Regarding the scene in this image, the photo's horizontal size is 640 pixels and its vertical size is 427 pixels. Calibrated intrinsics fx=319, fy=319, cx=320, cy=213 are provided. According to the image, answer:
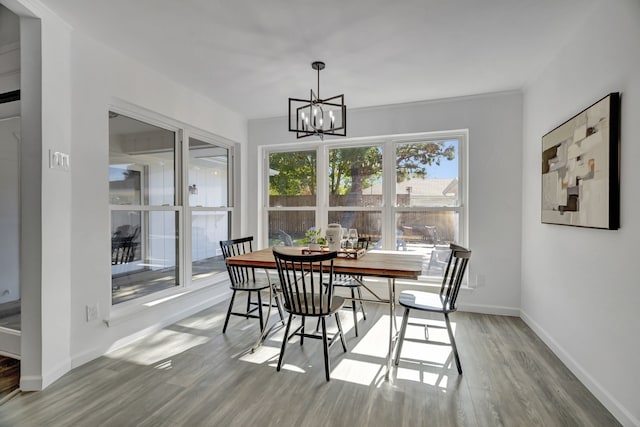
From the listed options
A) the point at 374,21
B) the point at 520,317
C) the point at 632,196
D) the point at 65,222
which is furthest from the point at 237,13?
the point at 520,317

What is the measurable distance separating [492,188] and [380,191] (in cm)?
133

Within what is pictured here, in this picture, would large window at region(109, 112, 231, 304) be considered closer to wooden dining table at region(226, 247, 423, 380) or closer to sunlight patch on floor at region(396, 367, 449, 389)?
wooden dining table at region(226, 247, 423, 380)

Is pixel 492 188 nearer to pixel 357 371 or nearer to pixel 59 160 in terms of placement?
pixel 357 371

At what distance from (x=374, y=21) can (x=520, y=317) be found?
338 centimetres

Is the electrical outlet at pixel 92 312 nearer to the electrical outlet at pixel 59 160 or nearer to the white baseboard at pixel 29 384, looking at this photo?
the white baseboard at pixel 29 384

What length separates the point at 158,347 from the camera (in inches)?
110

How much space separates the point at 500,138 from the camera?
12.0 feet

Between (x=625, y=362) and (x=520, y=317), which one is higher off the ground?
(x=625, y=362)

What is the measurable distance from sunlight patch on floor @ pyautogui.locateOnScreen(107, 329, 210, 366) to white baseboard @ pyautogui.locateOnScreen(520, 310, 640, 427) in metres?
2.95

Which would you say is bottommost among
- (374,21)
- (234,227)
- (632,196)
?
(234,227)

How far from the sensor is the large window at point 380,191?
13.2ft

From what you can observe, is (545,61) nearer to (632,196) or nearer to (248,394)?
(632,196)

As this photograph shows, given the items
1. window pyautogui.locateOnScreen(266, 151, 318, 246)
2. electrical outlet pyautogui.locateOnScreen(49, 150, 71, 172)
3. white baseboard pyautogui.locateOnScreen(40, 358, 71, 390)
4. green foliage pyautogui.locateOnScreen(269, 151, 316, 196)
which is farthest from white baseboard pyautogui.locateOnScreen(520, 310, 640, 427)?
electrical outlet pyautogui.locateOnScreen(49, 150, 71, 172)

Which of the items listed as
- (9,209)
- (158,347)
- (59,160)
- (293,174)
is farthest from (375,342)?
(9,209)
